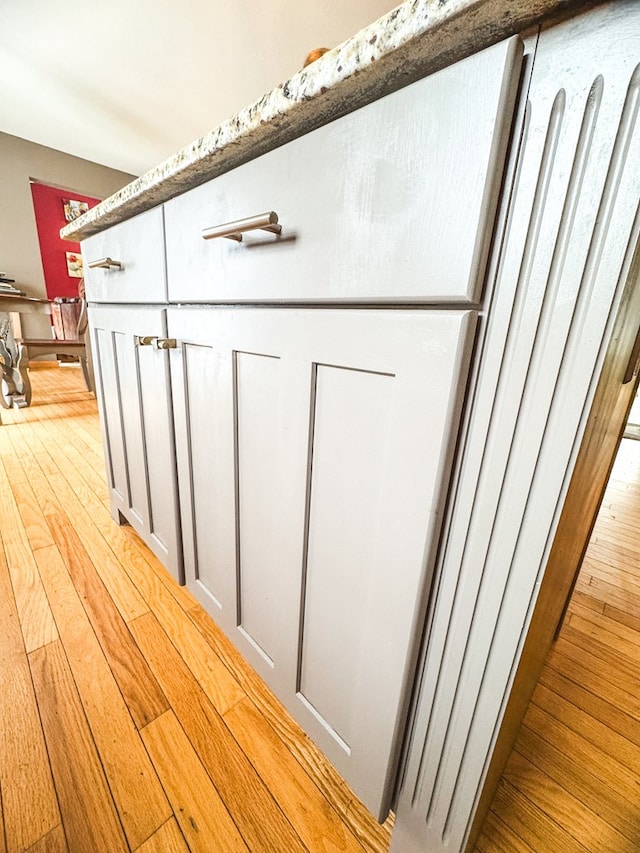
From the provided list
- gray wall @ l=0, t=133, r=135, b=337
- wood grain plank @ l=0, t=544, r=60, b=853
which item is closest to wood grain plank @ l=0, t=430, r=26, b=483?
wood grain plank @ l=0, t=544, r=60, b=853

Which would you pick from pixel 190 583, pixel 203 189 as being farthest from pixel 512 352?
pixel 190 583

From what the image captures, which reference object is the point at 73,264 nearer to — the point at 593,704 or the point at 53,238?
the point at 53,238

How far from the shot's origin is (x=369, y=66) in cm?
30

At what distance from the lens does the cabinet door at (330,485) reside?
339 mm

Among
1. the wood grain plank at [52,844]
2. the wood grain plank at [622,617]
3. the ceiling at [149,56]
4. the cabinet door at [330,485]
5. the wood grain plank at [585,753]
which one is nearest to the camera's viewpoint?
the cabinet door at [330,485]

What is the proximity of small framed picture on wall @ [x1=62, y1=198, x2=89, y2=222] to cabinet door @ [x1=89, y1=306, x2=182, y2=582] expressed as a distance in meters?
4.61

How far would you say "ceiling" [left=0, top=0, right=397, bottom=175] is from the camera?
6.35 feet

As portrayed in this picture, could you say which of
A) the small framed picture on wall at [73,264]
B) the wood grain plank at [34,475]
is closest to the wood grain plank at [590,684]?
the wood grain plank at [34,475]

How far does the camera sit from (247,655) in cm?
68

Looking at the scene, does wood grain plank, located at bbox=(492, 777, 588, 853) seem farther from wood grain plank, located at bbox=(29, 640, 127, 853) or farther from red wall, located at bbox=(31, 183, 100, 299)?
red wall, located at bbox=(31, 183, 100, 299)

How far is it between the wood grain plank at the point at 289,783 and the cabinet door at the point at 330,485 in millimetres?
96

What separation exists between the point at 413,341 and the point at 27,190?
5.26 m

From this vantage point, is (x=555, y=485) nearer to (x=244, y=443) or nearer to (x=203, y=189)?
(x=244, y=443)

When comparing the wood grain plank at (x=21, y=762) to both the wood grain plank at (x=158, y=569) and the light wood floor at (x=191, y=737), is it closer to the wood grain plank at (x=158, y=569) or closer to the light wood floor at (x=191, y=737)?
the light wood floor at (x=191, y=737)
